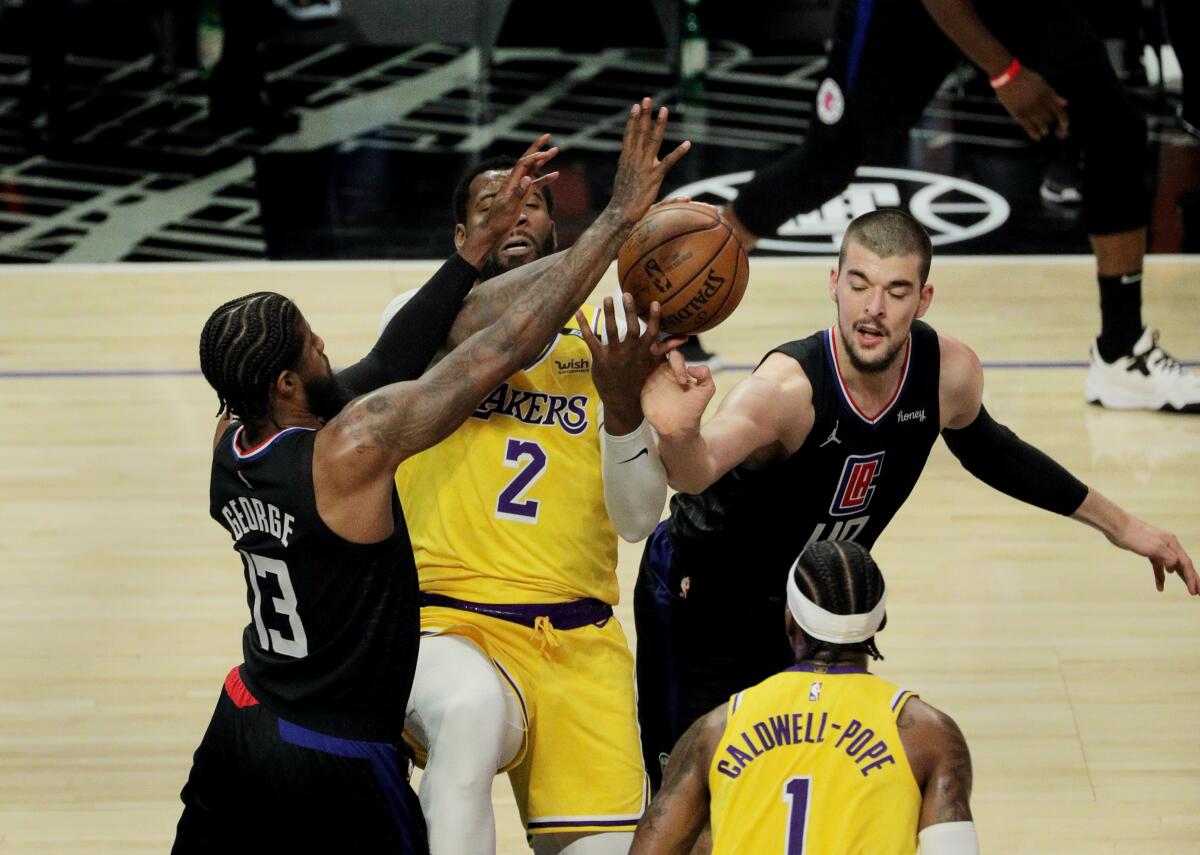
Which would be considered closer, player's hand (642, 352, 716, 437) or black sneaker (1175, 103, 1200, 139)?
player's hand (642, 352, 716, 437)

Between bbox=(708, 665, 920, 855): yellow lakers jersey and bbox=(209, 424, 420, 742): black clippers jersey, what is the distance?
0.74m

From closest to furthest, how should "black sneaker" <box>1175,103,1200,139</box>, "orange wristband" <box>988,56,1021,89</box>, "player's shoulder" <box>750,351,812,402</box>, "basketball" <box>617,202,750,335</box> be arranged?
"basketball" <box>617,202,750,335</box>
"player's shoulder" <box>750,351,812,402</box>
"orange wristband" <box>988,56,1021,89</box>
"black sneaker" <box>1175,103,1200,139</box>

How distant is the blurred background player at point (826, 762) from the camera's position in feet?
9.43

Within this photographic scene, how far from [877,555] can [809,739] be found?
9.72ft

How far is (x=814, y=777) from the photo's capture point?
2.88 m

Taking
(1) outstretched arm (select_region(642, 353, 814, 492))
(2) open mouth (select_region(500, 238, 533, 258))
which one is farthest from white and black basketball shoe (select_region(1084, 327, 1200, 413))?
(2) open mouth (select_region(500, 238, 533, 258))

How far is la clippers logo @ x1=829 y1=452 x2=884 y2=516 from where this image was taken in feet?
12.8

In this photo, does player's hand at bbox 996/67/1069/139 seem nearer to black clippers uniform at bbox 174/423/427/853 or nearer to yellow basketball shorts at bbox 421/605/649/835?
yellow basketball shorts at bbox 421/605/649/835

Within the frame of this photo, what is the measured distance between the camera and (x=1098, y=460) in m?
6.45

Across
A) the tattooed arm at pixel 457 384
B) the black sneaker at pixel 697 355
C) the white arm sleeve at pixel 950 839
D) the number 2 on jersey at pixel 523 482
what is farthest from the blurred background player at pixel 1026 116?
the white arm sleeve at pixel 950 839

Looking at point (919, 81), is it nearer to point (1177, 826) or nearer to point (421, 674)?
point (1177, 826)

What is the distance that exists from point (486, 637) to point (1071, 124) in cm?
370

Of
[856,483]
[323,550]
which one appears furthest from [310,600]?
[856,483]

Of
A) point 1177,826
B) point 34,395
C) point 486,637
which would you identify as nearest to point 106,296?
point 34,395
